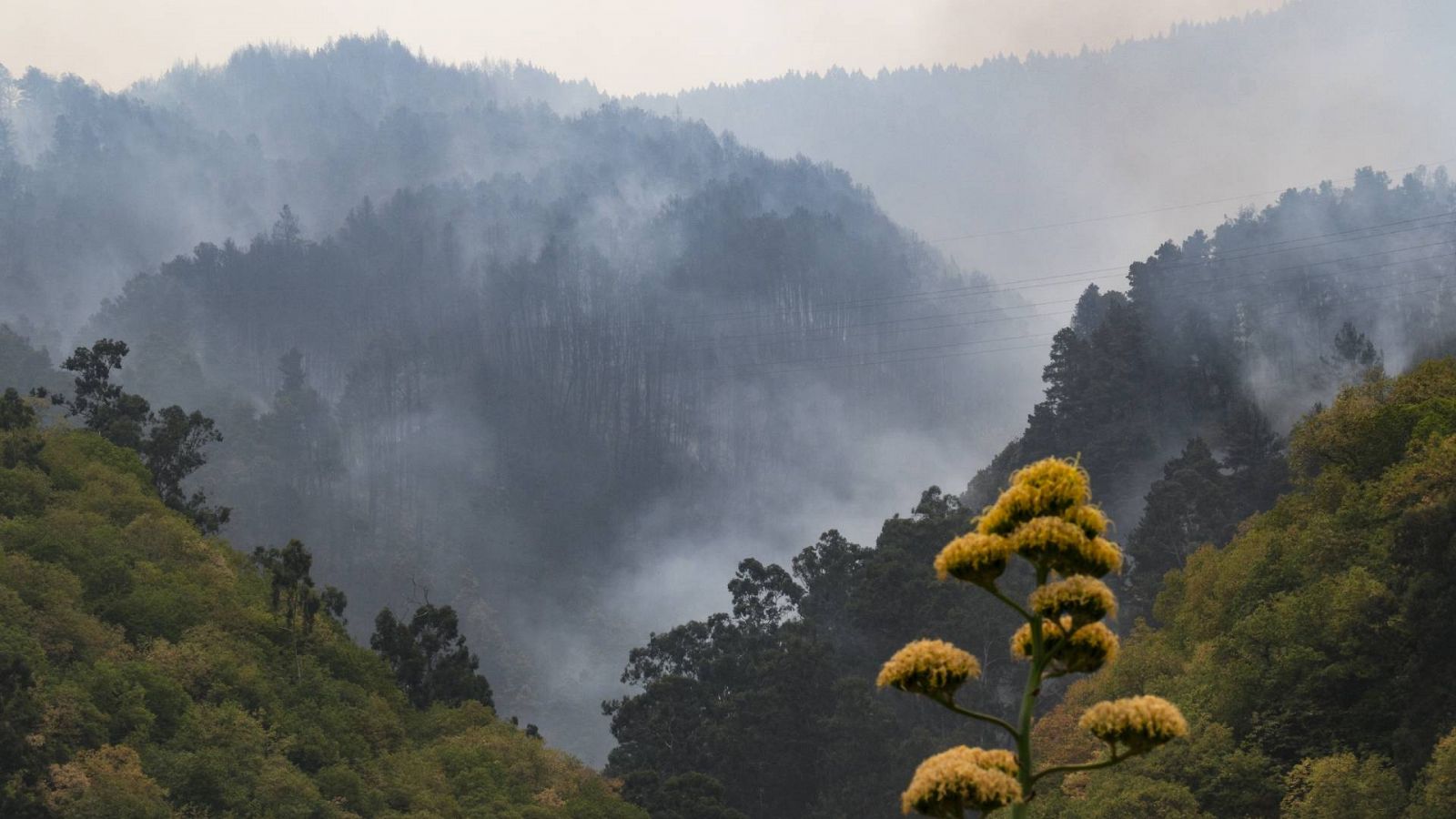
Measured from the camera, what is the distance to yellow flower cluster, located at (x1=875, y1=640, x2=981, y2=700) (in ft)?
36.1

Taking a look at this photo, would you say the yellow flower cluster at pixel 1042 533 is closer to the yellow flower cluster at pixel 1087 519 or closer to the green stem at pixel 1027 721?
the yellow flower cluster at pixel 1087 519

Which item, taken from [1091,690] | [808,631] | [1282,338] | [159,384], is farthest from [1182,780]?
[159,384]

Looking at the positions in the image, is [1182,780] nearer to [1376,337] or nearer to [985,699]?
[985,699]

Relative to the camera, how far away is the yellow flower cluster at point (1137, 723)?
10.4 meters

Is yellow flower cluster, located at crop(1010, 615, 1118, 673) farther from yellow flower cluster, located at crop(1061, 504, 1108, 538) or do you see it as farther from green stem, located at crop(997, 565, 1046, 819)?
yellow flower cluster, located at crop(1061, 504, 1108, 538)

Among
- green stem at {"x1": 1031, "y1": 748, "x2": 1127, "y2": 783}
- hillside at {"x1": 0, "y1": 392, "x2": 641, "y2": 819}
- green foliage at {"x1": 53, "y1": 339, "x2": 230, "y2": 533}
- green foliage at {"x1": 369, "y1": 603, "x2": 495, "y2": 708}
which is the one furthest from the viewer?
green foliage at {"x1": 53, "y1": 339, "x2": 230, "y2": 533}

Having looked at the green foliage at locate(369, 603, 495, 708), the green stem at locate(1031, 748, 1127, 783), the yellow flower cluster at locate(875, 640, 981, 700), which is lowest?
the green stem at locate(1031, 748, 1127, 783)

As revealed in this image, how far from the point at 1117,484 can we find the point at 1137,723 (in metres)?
134

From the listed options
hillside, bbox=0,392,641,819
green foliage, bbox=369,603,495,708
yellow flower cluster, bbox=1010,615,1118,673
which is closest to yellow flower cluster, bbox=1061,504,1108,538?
yellow flower cluster, bbox=1010,615,1118,673

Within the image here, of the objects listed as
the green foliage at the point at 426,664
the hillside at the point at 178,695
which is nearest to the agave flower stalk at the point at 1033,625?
the hillside at the point at 178,695

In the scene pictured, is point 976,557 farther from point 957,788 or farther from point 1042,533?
point 957,788

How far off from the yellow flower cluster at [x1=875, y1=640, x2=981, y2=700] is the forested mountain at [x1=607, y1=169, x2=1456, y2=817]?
6375cm

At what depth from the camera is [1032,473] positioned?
36.1 ft

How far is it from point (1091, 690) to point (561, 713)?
106963mm
